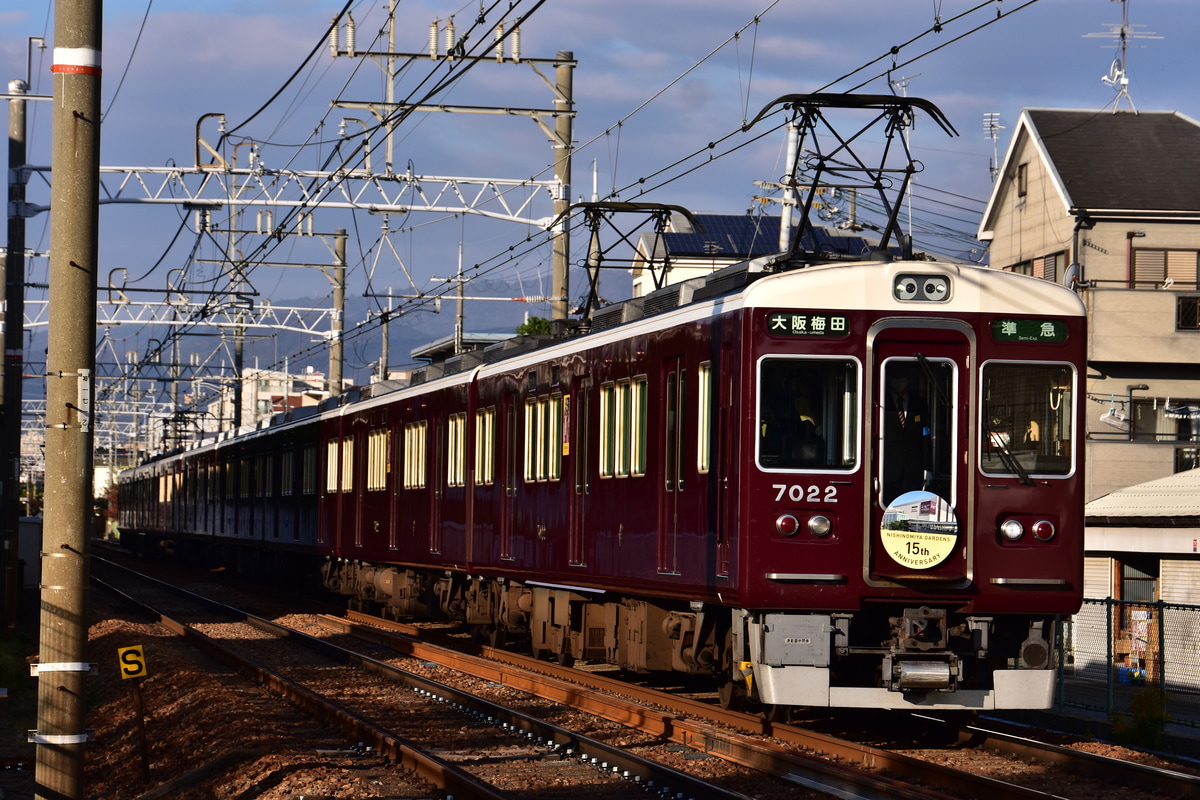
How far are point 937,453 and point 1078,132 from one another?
72.8 ft

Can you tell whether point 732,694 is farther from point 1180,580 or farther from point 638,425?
point 1180,580

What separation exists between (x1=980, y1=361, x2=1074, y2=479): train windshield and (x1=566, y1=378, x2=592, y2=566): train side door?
163 inches

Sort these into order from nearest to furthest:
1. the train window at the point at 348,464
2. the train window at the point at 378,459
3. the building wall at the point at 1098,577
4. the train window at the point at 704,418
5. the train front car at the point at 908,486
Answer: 1. the train front car at the point at 908,486
2. the train window at the point at 704,418
3. the building wall at the point at 1098,577
4. the train window at the point at 378,459
5. the train window at the point at 348,464

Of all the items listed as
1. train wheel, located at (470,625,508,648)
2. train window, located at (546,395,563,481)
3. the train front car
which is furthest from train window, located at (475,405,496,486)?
the train front car

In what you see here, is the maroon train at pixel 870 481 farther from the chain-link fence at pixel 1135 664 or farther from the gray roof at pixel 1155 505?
the gray roof at pixel 1155 505

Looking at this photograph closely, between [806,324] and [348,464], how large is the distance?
1506 centimetres

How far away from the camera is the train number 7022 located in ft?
34.4

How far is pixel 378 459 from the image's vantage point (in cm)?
2269

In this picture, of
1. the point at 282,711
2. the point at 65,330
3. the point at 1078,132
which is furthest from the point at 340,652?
the point at 1078,132

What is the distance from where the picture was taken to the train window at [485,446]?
17.1 meters

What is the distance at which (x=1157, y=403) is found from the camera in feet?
92.1

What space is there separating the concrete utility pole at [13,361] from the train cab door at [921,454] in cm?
1332

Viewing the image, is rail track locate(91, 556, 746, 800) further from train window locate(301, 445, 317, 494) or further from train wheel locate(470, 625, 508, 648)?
train window locate(301, 445, 317, 494)

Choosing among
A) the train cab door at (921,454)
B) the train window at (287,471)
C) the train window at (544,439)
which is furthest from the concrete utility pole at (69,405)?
the train window at (287,471)
